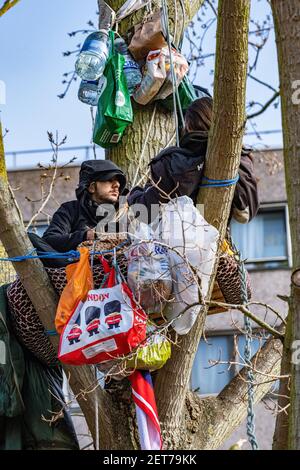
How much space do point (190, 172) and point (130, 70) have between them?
1.55 m

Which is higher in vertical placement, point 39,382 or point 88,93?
point 88,93

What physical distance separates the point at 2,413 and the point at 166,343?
3.57 feet

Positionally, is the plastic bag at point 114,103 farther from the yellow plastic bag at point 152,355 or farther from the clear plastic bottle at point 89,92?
the yellow plastic bag at point 152,355

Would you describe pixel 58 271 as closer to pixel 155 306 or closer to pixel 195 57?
pixel 155 306

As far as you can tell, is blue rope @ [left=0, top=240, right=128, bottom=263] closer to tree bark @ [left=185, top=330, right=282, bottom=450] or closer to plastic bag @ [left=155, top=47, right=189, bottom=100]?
tree bark @ [left=185, top=330, right=282, bottom=450]

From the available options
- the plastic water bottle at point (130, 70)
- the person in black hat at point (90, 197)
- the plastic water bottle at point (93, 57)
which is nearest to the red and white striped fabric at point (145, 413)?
the person in black hat at point (90, 197)

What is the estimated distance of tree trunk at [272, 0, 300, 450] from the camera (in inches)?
178

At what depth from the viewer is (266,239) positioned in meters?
15.5

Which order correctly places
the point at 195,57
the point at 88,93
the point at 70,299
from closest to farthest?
the point at 70,299
the point at 88,93
the point at 195,57

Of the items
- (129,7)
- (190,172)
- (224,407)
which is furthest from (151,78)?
(224,407)

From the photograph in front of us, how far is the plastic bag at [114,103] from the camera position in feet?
21.9

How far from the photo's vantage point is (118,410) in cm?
Answer: 591

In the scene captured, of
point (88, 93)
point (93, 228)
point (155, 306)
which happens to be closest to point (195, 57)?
point (88, 93)

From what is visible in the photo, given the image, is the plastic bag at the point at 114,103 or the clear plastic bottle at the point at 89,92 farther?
the clear plastic bottle at the point at 89,92
